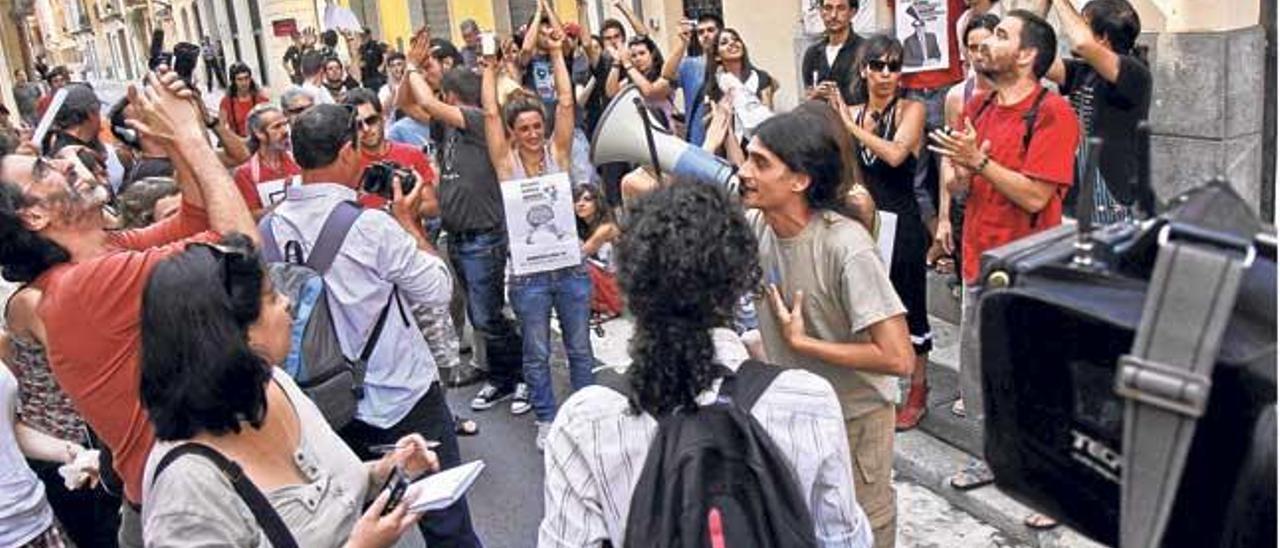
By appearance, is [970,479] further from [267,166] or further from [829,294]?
[267,166]

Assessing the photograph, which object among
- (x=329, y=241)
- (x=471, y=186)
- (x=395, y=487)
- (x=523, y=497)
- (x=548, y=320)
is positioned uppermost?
(x=329, y=241)

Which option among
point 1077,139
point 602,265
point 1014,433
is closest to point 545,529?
point 1014,433

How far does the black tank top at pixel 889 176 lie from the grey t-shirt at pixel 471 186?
5.30 ft

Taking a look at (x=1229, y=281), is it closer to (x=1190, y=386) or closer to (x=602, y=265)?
(x=1190, y=386)

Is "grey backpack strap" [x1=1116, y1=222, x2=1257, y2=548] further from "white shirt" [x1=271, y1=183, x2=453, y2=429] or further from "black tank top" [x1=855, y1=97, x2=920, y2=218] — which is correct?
"black tank top" [x1=855, y1=97, x2=920, y2=218]

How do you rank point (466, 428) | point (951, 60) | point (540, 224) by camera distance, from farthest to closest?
point (951, 60), point (466, 428), point (540, 224)

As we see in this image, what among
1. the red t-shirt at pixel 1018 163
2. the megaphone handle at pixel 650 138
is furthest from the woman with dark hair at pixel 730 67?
the red t-shirt at pixel 1018 163

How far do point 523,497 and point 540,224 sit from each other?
1080 millimetres

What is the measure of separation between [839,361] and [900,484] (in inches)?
68.6

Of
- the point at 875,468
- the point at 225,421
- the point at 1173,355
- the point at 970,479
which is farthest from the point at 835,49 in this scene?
the point at 1173,355

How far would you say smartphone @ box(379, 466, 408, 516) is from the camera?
6.76ft

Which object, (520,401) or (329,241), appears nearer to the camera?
(329,241)

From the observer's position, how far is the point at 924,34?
6.29 meters

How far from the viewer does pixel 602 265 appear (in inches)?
207
